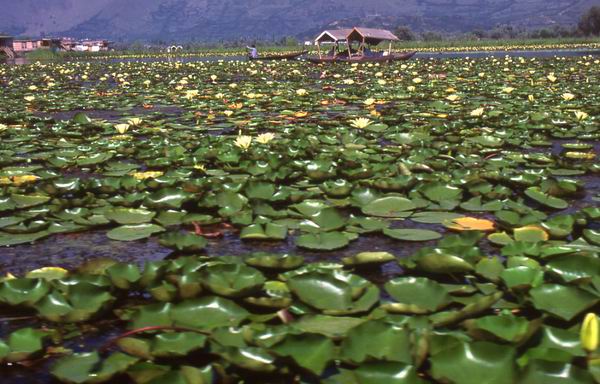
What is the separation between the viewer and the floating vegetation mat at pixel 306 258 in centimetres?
129

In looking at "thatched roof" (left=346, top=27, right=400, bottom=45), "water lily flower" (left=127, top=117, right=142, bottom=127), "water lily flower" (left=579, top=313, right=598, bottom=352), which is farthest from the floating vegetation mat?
"thatched roof" (left=346, top=27, right=400, bottom=45)

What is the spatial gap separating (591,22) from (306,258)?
62308 mm

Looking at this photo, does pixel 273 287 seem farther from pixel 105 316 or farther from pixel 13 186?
pixel 13 186

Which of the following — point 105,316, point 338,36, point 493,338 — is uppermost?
point 338,36

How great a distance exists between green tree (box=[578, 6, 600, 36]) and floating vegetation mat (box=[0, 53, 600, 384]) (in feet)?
190

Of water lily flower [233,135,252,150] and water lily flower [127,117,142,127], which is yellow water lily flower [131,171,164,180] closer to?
water lily flower [233,135,252,150]

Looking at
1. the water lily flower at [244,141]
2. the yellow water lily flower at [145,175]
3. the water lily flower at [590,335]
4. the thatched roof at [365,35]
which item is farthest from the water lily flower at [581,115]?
the thatched roof at [365,35]

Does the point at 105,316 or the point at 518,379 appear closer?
the point at 518,379

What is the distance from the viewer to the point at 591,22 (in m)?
54.9

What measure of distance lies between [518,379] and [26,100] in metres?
8.91

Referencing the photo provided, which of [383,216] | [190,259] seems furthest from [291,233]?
[190,259]

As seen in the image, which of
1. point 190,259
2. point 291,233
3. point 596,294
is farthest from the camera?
point 291,233

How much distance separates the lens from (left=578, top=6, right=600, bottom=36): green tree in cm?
5393

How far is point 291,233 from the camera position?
2480mm
